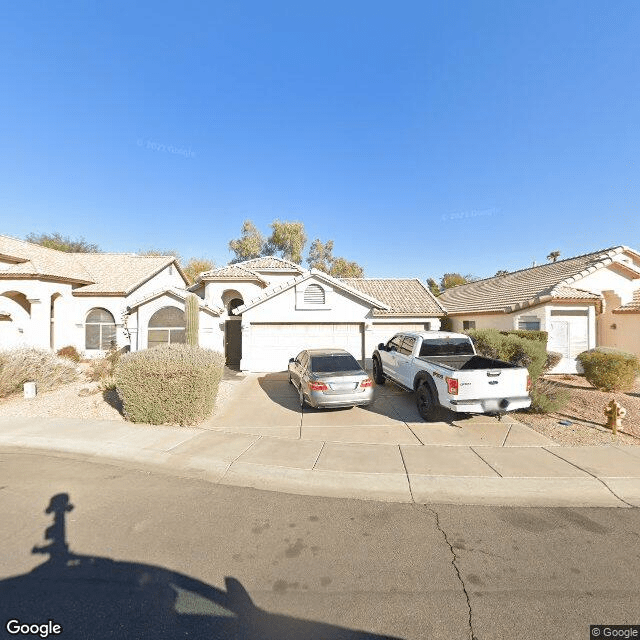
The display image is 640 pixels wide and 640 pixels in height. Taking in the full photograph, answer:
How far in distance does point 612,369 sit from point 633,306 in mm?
6497

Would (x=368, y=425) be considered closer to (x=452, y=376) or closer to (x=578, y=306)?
(x=452, y=376)

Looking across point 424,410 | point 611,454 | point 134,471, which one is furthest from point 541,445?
point 134,471

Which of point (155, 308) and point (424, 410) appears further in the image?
point (155, 308)

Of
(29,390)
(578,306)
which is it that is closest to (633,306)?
(578,306)

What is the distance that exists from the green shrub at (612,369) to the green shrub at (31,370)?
682 inches

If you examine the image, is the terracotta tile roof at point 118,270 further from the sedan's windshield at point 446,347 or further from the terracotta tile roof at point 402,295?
the sedan's windshield at point 446,347

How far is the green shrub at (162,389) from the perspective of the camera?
7148 mm

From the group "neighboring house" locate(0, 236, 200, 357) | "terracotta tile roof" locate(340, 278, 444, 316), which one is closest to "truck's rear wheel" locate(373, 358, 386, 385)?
"terracotta tile roof" locate(340, 278, 444, 316)

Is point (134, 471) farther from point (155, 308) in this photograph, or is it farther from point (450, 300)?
point (450, 300)

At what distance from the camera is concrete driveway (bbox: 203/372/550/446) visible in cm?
648

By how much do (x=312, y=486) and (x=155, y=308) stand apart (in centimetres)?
1316

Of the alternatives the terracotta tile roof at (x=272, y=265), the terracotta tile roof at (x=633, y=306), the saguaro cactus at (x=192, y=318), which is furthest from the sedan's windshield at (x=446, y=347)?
the terracotta tile roof at (x=272, y=265)

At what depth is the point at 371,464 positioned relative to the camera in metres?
5.30

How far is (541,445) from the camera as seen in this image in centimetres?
609
